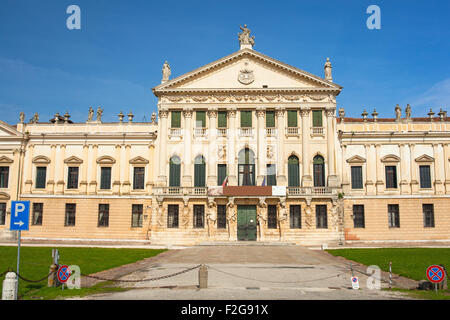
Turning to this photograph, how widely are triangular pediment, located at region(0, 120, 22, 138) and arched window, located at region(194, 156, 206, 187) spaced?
19185 mm

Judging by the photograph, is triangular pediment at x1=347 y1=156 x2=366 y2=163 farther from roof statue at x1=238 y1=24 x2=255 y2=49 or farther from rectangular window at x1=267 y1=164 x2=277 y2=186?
roof statue at x1=238 y1=24 x2=255 y2=49

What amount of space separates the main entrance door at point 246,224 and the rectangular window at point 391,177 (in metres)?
14.0

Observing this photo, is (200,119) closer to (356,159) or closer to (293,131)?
(293,131)

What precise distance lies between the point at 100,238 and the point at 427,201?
3277 cm

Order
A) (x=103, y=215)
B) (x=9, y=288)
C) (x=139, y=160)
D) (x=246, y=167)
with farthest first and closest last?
1. (x=139, y=160)
2. (x=103, y=215)
3. (x=246, y=167)
4. (x=9, y=288)

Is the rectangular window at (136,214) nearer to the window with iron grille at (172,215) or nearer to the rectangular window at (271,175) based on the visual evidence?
the window with iron grille at (172,215)

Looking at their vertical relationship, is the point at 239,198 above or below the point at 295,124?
below

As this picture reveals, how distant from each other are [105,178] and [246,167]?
48.5ft

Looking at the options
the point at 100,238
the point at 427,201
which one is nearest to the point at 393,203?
the point at 427,201

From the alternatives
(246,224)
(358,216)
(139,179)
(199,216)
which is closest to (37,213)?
(139,179)

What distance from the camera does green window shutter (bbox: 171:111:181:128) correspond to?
42.3 meters

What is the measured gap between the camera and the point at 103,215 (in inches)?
1672

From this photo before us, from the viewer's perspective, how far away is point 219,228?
3997 centimetres
